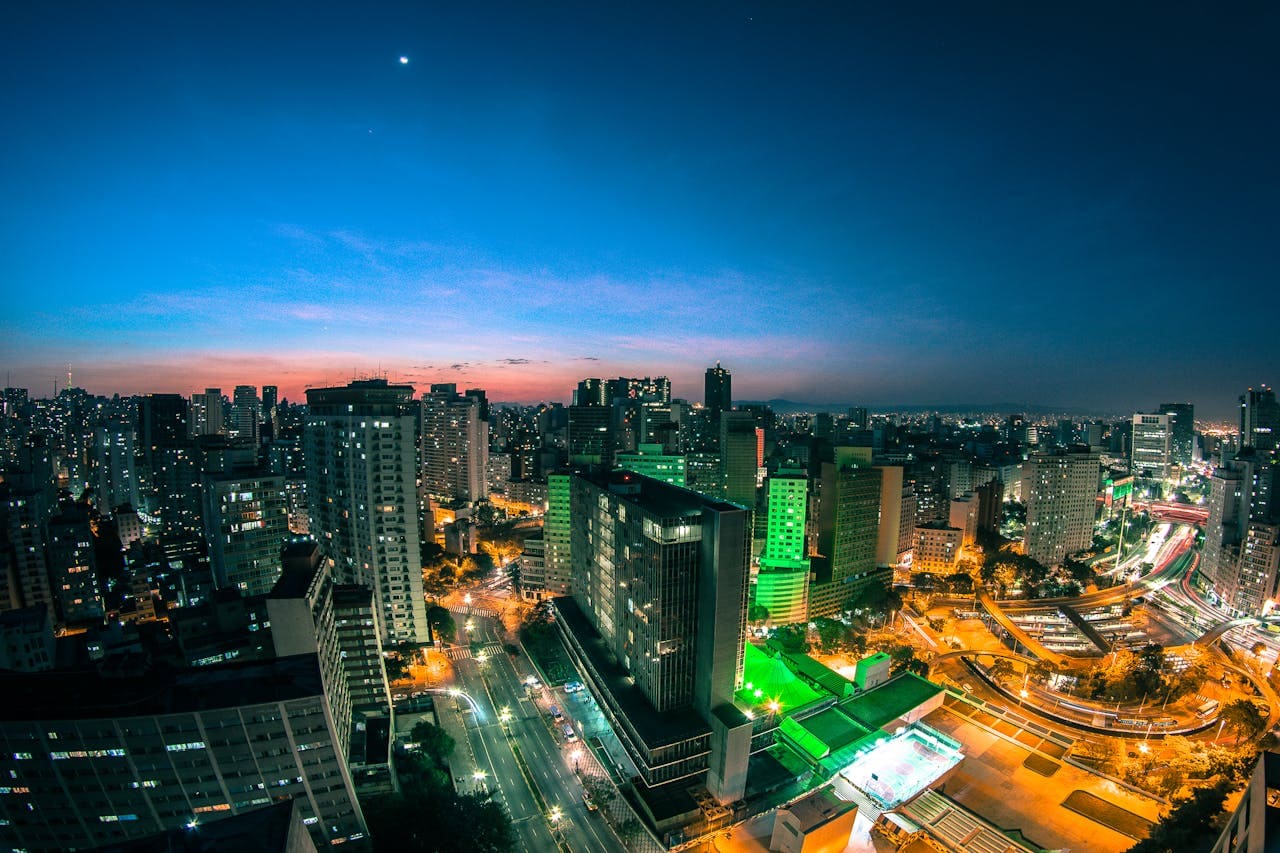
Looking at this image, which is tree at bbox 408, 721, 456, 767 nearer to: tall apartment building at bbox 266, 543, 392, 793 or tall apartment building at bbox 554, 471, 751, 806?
tall apartment building at bbox 266, 543, 392, 793

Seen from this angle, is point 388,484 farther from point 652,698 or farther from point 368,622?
point 652,698

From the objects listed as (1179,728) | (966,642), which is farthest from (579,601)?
(1179,728)

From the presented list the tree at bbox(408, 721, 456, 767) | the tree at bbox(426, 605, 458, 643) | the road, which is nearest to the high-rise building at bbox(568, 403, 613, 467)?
the tree at bbox(426, 605, 458, 643)

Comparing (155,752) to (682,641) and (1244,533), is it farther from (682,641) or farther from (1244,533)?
(1244,533)

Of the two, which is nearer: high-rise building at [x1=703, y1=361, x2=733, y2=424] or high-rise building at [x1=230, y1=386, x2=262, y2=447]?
high-rise building at [x1=230, y1=386, x2=262, y2=447]

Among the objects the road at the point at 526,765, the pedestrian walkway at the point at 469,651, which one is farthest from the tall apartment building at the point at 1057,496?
the pedestrian walkway at the point at 469,651

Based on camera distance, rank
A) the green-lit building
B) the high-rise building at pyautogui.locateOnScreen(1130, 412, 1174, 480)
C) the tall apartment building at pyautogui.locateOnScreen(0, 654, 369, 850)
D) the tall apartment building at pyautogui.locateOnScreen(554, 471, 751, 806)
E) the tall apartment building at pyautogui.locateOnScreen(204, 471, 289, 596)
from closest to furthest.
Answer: the tall apartment building at pyautogui.locateOnScreen(0, 654, 369, 850) → the tall apartment building at pyautogui.locateOnScreen(554, 471, 751, 806) → the tall apartment building at pyautogui.locateOnScreen(204, 471, 289, 596) → the green-lit building → the high-rise building at pyautogui.locateOnScreen(1130, 412, 1174, 480)

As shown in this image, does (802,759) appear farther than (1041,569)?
No
